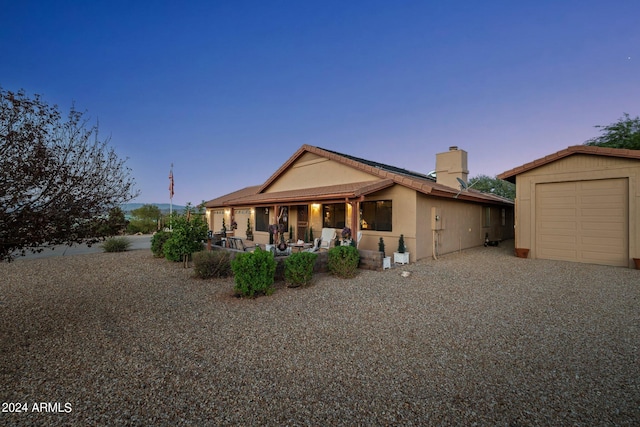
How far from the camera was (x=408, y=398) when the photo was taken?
8.55 feet

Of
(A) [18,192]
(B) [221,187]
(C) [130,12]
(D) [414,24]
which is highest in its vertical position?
(D) [414,24]

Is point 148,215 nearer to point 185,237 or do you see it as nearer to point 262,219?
point 262,219

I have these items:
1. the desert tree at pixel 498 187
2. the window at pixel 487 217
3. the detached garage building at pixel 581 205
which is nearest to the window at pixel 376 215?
the detached garage building at pixel 581 205

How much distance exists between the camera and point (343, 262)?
7.83m

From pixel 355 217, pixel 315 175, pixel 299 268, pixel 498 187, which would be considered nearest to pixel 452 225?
pixel 355 217

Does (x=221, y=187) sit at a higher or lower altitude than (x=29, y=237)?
higher

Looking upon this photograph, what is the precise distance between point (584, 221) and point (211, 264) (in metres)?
13.0

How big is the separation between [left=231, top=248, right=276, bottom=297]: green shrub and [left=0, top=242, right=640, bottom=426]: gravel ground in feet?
1.29

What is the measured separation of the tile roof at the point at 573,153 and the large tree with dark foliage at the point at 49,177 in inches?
509

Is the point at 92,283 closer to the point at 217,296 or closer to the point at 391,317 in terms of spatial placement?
the point at 217,296

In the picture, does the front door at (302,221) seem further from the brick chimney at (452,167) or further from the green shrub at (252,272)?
the green shrub at (252,272)

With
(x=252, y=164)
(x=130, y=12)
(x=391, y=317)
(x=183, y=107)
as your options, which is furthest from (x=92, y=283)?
(x=252, y=164)

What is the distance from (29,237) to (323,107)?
56.4 ft

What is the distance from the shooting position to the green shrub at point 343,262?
25.6ft
